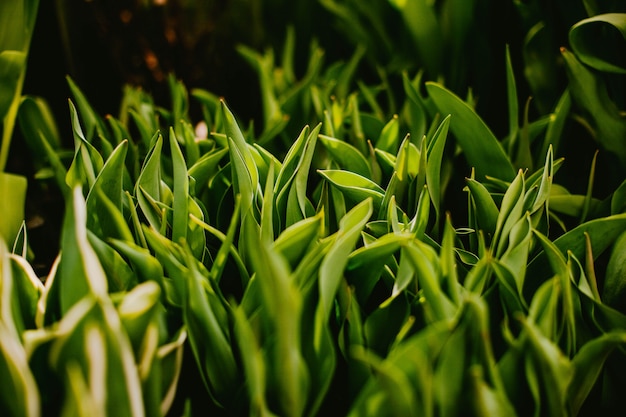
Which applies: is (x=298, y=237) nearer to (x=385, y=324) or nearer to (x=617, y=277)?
(x=385, y=324)

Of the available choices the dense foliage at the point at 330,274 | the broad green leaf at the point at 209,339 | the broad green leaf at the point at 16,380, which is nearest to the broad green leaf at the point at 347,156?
the dense foliage at the point at 330,274

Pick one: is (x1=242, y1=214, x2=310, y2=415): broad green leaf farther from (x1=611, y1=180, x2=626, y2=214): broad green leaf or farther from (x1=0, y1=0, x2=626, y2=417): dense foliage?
(x1=611, y1=180, x2=626, y2=214): broad green leaf

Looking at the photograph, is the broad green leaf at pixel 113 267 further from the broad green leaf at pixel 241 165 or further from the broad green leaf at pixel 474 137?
the broad green leaf at pixel 474 137

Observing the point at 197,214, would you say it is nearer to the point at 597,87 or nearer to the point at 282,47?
the point at 597,87

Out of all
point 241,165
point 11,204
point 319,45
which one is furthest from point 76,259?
point 319,45

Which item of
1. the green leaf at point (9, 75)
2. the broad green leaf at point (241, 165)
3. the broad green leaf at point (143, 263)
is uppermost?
the green leaf at point (9, 75)

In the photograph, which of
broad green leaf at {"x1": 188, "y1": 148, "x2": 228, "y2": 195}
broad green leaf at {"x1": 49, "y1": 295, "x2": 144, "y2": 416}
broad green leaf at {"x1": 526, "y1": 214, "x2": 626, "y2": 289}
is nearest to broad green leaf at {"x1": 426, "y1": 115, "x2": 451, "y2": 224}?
broad green leaf at {"x1": 526, "y1": 214, "x2": 626, "y2": 289}

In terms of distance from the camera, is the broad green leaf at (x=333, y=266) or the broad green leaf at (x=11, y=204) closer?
the broad green leaf at (x=333, y=266)
